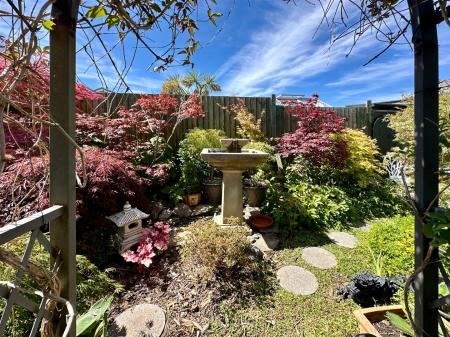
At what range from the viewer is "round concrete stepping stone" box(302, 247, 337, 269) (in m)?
2.95

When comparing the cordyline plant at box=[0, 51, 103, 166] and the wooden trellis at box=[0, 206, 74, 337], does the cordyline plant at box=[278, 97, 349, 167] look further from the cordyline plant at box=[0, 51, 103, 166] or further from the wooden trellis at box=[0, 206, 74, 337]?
the wooden trellis at box=[0, 206, 74, 337]

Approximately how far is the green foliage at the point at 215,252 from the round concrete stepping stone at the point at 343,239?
1.55 meters

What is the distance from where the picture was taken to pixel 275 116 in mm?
6473

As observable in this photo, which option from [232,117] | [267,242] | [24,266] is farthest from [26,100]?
[232,117]

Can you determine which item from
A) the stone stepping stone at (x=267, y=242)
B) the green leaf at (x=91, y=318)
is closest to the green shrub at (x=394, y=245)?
the stone stepping stone at (x=267, y=242)

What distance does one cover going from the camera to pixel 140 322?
207cm

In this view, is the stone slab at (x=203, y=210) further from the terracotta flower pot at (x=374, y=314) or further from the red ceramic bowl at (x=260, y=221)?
the terracotta flower pot at (x=374, y=314)

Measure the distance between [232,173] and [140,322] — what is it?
2.05 m

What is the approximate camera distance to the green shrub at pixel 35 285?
148 cm

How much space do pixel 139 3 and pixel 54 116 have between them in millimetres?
554

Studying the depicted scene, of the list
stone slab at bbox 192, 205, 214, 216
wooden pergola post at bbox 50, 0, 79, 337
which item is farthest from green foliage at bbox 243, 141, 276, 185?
wooden pergola post at bbox 50, 0, 79, 337

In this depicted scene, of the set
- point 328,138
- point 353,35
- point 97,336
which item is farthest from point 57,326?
point 328,138

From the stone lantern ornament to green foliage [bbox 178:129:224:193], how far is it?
177 centimetres

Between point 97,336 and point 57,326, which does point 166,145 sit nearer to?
point 97,336
